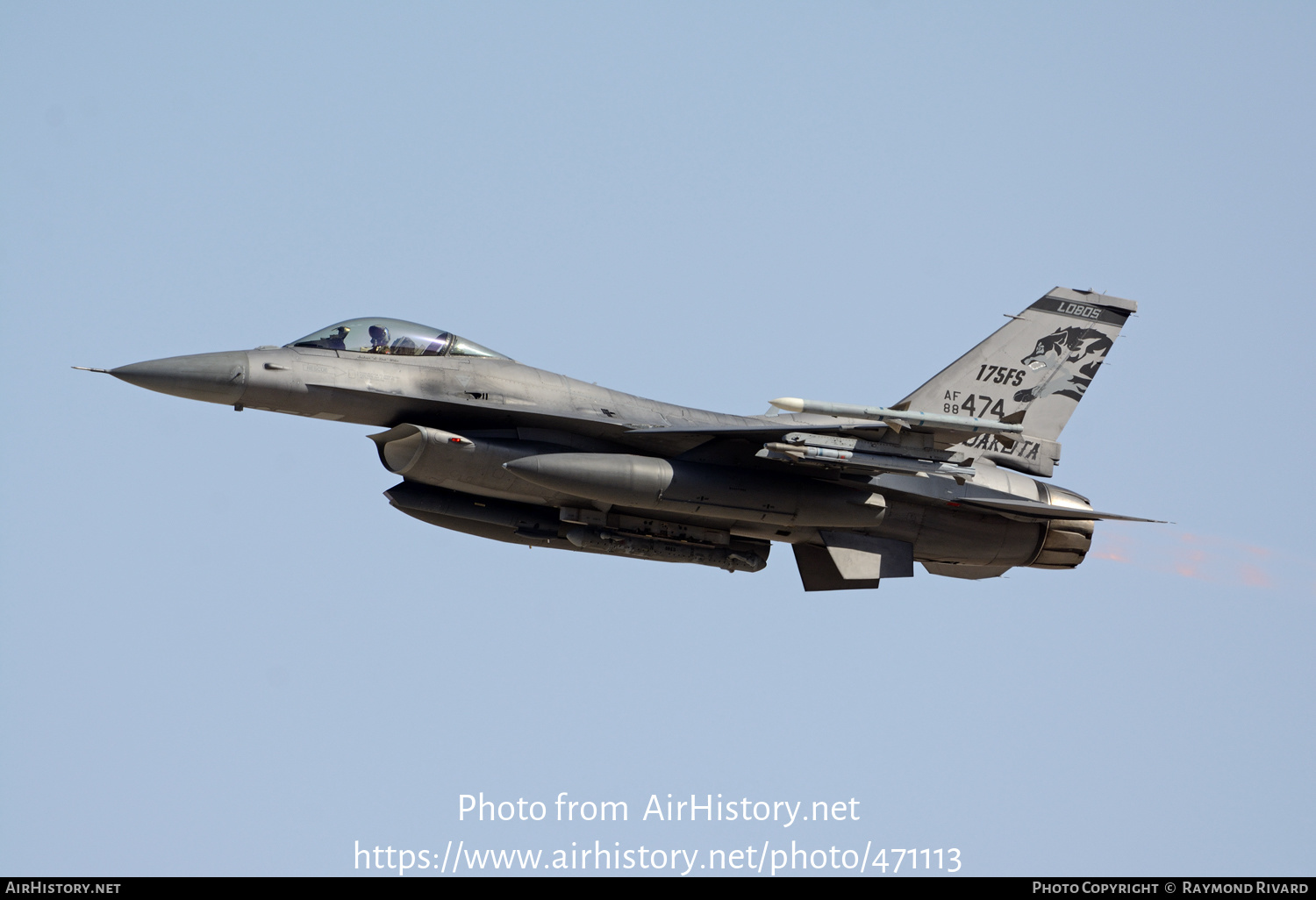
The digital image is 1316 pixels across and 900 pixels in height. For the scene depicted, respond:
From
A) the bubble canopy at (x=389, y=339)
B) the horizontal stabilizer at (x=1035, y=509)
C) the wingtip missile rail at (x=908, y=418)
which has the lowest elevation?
the horizontal stabilizer at (x=1035, y=509)

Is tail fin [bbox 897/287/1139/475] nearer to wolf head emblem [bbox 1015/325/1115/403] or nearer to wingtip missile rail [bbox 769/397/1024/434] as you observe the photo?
wolf head emblem [bbox 1015/325/1115/403]

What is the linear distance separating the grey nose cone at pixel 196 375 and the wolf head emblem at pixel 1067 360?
10.1 meters

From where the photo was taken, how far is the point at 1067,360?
19906 mm

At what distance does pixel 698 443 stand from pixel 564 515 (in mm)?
1715

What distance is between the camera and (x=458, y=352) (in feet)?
54.8

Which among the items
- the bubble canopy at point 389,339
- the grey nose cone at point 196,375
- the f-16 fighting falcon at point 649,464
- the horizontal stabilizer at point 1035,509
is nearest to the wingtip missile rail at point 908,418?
the f-16 fighting falcon at point 649,464

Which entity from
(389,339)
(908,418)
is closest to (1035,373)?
(908,418)

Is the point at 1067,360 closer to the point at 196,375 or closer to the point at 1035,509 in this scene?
the point at 1035,509

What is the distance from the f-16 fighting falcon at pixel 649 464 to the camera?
51.8 feet

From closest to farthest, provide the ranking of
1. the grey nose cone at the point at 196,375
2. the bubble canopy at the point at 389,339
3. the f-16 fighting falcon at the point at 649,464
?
the grey nose cone at the point at 196,375, the f-16 fighting falcon at the point at 649,464, the bubble canopy at the point at 389,339

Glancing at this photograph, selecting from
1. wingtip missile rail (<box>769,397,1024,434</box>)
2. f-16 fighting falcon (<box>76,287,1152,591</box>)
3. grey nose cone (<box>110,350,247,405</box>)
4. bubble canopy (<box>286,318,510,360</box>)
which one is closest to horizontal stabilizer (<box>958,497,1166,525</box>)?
f-16 fighting falcon (<box>76,287,1152,591</box>)

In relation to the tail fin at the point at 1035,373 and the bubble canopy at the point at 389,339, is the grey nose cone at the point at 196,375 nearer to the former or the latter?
the bubble canopy at the point at 389,339

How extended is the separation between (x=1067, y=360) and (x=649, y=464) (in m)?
6.89

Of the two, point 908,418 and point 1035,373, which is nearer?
point 908,418
